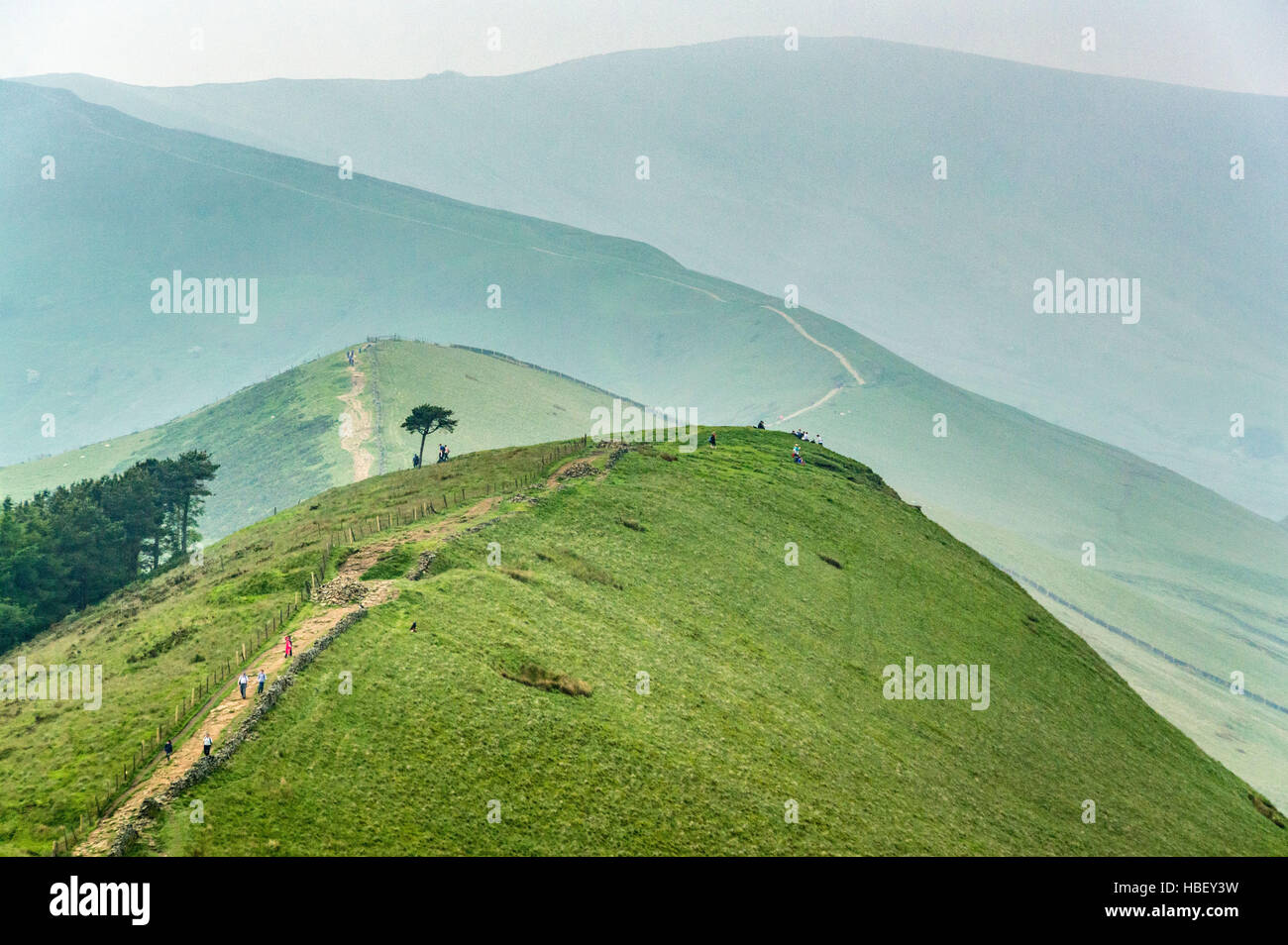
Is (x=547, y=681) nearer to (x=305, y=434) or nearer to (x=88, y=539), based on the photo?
(x=88, y=539)

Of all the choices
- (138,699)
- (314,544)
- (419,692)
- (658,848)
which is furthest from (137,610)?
(658,848)

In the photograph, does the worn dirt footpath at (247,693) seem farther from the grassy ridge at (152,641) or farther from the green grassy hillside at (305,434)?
the green grassy hillside at (305,434)

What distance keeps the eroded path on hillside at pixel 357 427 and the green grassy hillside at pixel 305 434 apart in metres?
0.75

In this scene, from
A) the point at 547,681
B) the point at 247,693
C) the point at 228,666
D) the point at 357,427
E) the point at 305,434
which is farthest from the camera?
A: the point at 305,434

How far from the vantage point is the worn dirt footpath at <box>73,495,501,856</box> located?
1286 inches

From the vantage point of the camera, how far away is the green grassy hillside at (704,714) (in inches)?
1467

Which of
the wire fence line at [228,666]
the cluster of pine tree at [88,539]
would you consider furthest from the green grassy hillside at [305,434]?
the wire fence line at [228,666]

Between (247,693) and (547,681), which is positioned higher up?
(247,693)

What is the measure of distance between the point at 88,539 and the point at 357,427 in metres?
79.5

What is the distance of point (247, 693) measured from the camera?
39.5 metres

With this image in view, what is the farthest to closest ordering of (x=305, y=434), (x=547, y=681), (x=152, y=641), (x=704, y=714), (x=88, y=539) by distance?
(x=305, y=434) < (x=88, y=539) < (x=152, y=641) < (x=704, y=714) < (x=547, y=681)

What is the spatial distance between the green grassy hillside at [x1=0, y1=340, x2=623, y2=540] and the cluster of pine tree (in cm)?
4357

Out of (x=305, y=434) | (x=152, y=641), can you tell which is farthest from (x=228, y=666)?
(x=305, y=434)
